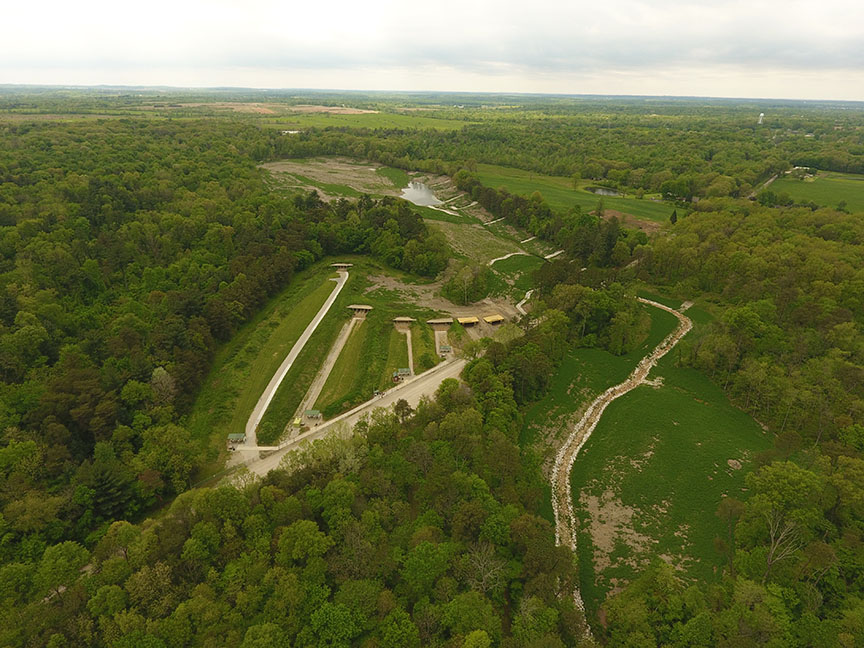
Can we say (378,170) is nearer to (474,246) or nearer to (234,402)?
(474,246)

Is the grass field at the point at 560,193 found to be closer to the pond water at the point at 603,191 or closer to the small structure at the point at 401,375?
the pond water at the point at 603,191

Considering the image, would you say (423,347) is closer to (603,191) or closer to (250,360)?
(250,360)

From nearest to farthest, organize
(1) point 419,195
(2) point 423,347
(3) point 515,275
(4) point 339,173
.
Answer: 1. (2) point 423,347
2. (3) point 515,275
3. (1) point 419,195
4. (4) point 339,173

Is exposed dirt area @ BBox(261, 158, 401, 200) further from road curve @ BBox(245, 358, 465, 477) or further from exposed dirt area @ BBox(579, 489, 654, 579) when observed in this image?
exposed dirt area @ BBox(579, 489, 654, 579)

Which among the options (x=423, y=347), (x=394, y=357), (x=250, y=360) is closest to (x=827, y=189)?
(x=423, y=347)

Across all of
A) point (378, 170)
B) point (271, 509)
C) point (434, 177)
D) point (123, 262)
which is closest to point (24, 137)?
point (123, 262)

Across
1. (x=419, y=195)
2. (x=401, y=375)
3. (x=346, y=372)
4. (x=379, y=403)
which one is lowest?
(x=379, y=403)

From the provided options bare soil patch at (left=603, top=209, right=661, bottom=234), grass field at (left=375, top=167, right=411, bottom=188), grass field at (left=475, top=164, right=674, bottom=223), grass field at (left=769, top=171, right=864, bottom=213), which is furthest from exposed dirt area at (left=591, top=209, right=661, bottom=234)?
grass field at (left=375, top=167, right=411, bottom=188)
